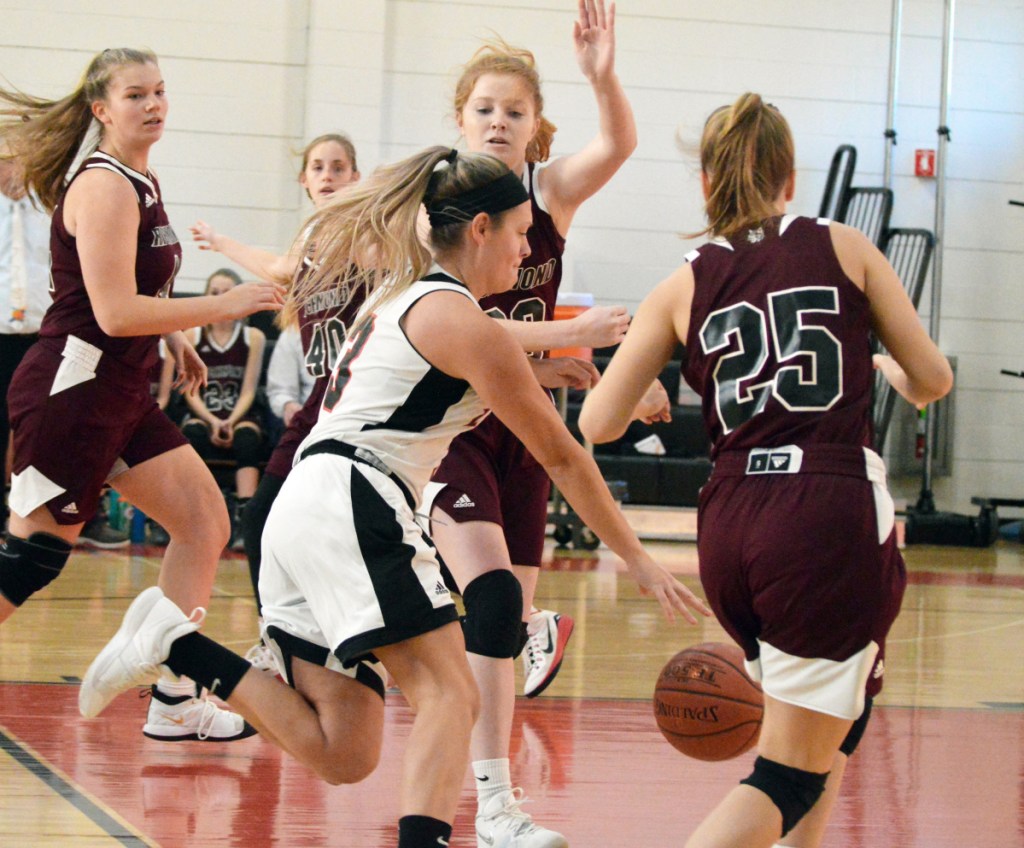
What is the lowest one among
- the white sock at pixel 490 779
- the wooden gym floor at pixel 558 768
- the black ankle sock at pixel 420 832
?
the wooden gym floor at pixel 558 768

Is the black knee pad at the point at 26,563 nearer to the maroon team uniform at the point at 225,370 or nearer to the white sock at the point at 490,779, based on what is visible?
the white sock at the point at 490,779

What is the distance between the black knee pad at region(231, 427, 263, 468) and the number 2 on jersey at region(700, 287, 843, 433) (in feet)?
18.1

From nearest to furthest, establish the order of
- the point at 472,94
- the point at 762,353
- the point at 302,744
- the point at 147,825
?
the point at 762,353, the point at 302,744, the point at 147,825, the point at 472,94

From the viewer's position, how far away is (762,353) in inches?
83.9

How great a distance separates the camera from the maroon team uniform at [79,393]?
3.17 m

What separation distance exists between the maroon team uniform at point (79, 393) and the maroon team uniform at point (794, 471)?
1.53m

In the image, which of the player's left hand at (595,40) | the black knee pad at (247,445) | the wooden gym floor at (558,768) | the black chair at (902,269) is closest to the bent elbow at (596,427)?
the wooden gym floor at (558,768)

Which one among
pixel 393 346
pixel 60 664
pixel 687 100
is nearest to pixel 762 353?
pixel 393 346

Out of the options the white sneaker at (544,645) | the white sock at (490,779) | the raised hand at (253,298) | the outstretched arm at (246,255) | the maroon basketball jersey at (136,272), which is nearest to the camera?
the white sock at (490,779)

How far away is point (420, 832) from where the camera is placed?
6.62ft

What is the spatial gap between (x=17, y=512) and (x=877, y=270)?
2010 millimetres

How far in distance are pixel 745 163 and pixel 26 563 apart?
1877mm

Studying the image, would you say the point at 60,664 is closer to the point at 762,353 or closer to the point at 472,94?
the point at 472,94

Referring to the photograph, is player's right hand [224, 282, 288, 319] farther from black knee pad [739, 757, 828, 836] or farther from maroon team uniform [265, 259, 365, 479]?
black knee pad [739, 757, 828, 836]
